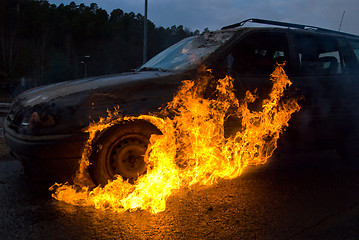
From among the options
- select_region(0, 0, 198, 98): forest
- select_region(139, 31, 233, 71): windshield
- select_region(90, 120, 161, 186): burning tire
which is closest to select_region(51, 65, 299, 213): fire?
select_region(90, 120, 161, 186): burning tire

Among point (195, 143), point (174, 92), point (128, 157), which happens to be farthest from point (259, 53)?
point (128, 157)

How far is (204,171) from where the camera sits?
3.44 metres

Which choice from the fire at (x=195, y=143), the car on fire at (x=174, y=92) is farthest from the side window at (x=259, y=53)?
the fire at (x=195, y=143)

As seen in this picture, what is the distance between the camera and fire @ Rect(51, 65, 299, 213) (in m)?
2.91

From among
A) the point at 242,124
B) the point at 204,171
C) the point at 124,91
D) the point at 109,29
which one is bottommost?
the point at 204,171

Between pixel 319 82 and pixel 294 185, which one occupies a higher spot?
pixel 319 82

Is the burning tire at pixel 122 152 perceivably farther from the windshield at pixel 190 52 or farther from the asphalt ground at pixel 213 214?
the windshield at pixel 190 52

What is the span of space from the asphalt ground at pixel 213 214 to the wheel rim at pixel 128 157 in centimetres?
45

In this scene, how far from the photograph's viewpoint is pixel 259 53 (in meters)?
3.83

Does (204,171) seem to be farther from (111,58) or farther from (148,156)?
(111,58)

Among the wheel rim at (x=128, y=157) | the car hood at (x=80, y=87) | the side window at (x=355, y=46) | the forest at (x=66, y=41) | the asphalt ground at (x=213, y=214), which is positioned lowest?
the asphalt ground at (x=213, y=214)

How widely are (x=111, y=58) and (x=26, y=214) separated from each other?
45.7 meters

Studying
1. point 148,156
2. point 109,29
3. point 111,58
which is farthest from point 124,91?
point 109,29

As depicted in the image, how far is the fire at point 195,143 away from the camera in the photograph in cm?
291
